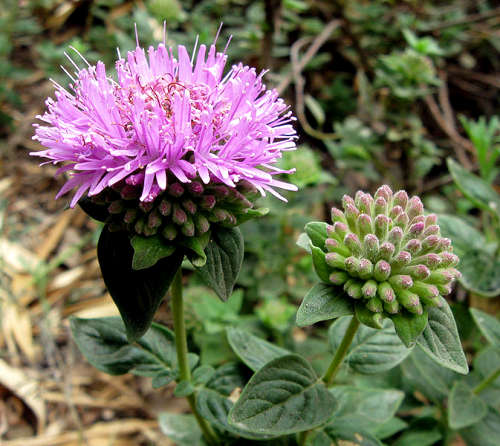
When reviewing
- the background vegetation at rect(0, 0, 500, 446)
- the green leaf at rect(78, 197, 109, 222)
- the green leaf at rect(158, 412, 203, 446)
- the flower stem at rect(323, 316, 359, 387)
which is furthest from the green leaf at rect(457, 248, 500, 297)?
the green leaf at rect(78, 197, 109, 222)

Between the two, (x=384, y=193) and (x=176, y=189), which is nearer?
(x=176, y=189)

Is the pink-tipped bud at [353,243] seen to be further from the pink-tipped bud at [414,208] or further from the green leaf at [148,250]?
the green leaf at [148,250]

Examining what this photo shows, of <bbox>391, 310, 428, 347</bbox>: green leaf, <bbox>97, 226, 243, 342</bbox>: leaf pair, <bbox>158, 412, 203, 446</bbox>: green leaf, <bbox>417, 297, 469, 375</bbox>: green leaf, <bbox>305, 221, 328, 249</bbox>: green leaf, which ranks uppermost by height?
<bbox>305, 221, 328, 249</bbox>: green leaf

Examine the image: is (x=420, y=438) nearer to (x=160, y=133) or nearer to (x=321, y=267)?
(x=321, y=267)

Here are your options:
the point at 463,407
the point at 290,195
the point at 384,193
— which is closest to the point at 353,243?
the point at 384,193

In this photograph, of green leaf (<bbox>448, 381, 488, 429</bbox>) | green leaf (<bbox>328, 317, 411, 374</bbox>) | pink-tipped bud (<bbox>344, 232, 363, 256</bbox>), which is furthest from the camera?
green leaf (<bbox>448, 381, 488, 429</bbox>)

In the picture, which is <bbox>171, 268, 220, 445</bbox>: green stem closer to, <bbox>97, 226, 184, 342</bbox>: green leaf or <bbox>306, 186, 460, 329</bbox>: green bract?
<bbox>97, 226, 184, 342</bbox>: green leaf

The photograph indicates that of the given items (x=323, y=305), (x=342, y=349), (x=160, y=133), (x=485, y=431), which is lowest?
(x=485, y=431)

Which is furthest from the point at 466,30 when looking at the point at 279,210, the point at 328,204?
the point at 279,210
